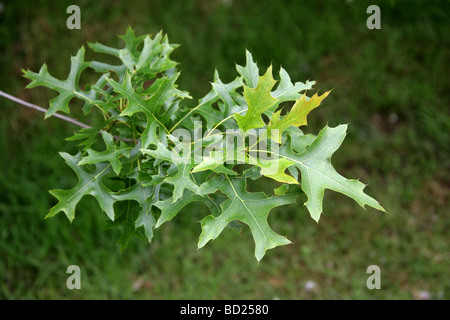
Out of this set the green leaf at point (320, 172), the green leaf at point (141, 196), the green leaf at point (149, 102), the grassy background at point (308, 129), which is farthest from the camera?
the grassy background at point (308, 129)

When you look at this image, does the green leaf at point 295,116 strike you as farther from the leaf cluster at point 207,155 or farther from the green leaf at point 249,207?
the green leaf at point 249,207

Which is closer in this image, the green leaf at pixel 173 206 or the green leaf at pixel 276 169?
the green leaf at pixel 276 169

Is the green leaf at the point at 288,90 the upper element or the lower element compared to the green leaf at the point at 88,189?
upper

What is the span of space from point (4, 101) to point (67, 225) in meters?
1.17

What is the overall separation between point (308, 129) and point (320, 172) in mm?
2265

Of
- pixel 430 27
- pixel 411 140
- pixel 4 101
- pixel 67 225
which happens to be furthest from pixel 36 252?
pixel 430 27

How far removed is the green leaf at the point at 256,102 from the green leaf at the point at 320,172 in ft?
0.48

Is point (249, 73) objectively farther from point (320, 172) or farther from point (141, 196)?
point (141, 196)

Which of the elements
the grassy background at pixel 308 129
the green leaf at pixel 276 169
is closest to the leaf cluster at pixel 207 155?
the green leaf at pixel 276 169

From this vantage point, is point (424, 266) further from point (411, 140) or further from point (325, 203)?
point (411, 140)

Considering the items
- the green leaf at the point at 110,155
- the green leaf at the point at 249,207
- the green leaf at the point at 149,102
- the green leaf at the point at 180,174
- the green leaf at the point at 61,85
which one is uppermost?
the green leaf at the point at 61,85

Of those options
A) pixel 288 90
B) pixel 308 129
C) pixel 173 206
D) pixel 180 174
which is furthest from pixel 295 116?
pixel 308 129

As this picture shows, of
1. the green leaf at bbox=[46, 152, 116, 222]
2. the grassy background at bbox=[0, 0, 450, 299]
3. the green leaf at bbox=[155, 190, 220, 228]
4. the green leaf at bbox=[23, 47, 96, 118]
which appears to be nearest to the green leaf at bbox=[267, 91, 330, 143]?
the green leaf at bbox=[155, 190, 220, 228]

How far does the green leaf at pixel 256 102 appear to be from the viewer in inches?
54.5
